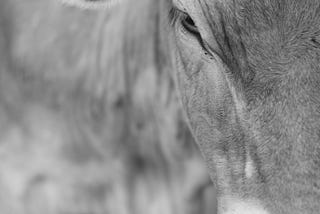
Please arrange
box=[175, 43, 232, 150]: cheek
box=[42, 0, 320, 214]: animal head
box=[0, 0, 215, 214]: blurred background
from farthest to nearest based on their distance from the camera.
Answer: box=[0, 0, 215, 214]: blurred background, box=[175, 43, 232, 150]: cheek, box=[42, 0, 320, 214]: animal head

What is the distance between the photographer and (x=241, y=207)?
6.77 feet

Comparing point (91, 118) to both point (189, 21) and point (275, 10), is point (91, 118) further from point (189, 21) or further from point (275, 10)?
point (275, 10)

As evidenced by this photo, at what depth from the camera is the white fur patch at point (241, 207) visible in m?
1.99

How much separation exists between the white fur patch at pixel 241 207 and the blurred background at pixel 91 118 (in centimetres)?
102

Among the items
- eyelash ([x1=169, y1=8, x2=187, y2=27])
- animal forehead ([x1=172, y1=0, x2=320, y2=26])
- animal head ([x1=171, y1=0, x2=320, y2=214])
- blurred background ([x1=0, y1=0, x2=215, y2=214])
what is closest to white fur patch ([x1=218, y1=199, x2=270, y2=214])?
animal head ([x1=171, y1=0, x2=320, y2=214])

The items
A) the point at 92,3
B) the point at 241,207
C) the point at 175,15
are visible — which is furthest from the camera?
the point at 92,3

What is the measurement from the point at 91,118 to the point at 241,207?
1.57 m

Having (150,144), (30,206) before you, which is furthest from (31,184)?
(150,144)

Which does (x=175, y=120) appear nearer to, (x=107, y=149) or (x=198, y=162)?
(x=198, y=162)

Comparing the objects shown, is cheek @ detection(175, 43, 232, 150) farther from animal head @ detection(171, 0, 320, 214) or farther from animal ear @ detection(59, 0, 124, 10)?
animal ear @ detection(59, 0, 124, 10)

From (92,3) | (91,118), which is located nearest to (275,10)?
(92,3)

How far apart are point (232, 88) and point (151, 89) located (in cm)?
111

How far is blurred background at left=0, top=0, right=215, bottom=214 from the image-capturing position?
10.7ft

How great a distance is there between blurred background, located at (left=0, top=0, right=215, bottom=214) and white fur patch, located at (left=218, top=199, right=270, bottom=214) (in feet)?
3.35
